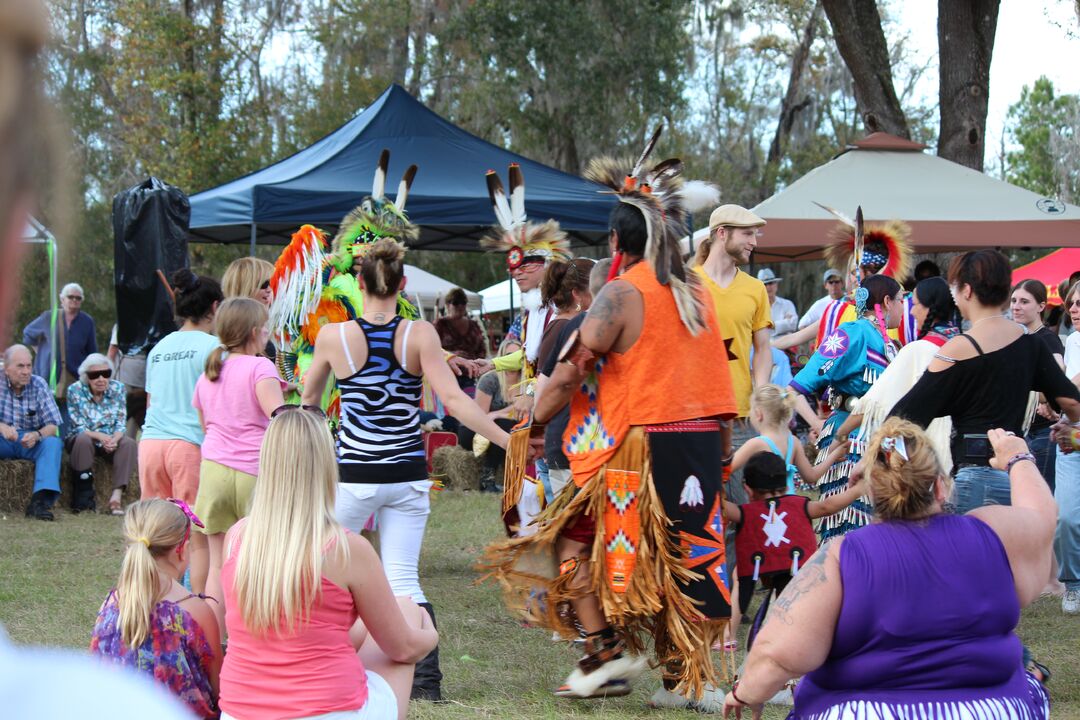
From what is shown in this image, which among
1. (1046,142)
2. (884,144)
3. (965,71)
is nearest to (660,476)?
(884,144)

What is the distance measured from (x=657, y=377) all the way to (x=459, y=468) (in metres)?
6.97

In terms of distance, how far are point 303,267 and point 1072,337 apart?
4.41m

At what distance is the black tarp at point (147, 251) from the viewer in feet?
28.7

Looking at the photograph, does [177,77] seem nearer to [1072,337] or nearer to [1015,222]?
[1015,222]

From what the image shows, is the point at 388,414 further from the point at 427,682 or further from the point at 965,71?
the point at 965,71

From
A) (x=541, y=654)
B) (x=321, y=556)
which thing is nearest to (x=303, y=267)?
(x=541, y=654)

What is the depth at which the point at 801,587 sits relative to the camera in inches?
106

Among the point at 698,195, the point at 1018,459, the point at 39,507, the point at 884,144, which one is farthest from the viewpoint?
the point at 884,144

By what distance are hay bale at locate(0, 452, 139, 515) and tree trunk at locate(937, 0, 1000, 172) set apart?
31.2 feet

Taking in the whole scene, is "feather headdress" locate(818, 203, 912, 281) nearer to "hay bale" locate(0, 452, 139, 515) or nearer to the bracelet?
the bracelet

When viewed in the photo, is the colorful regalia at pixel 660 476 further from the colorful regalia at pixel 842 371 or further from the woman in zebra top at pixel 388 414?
the colorful regalia at pixel 842 371

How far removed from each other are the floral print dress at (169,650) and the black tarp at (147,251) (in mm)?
5628

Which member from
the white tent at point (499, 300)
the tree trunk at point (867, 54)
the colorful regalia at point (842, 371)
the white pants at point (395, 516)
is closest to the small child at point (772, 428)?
the colorful regalia at point (842, 371)

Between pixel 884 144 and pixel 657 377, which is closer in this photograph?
pixel 657 377
